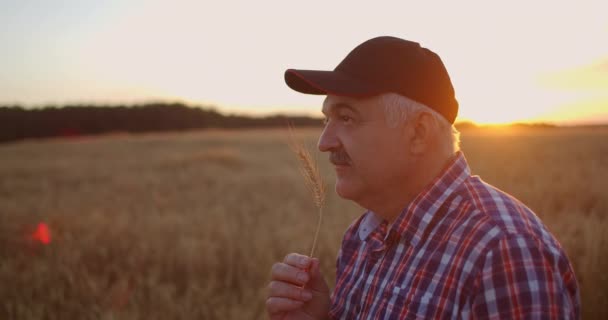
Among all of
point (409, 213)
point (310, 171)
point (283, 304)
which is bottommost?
point (283, 304)

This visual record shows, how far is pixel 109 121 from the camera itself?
38812mm

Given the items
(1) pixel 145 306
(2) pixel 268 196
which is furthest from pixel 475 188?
(2) pixel 268 196

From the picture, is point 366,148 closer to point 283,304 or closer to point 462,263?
point 462,263

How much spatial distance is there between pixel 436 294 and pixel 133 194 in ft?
26.9

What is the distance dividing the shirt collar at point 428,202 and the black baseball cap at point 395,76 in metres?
0.23

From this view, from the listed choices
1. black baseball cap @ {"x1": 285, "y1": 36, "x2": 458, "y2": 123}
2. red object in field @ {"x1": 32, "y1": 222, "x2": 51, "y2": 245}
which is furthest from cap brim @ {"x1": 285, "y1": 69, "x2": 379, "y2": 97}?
red object in field @ {"x1": 32, "y1": 222, "x2": 51, "y2": 245}

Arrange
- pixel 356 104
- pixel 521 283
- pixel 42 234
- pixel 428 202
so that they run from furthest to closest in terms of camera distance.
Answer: pixel 42 234
pixel 356 104
pixel 428 202
pixel 521 283

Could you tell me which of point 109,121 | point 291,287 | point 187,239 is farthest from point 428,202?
point 109,121

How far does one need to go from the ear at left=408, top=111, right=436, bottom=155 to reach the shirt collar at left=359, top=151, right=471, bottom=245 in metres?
0.11

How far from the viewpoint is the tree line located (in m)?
27.7

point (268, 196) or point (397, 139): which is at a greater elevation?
point (397, 139)

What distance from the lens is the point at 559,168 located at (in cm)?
804

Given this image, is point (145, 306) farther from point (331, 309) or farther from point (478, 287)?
point (478, 287)

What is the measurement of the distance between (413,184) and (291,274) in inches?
22.2
